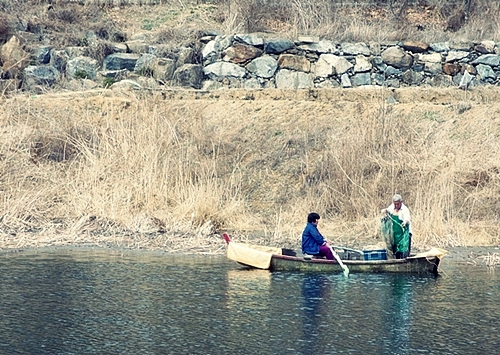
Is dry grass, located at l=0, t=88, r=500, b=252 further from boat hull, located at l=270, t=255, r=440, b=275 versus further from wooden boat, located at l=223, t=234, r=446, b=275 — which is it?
boat hull, located at l=270, t=255, r=440, b=275

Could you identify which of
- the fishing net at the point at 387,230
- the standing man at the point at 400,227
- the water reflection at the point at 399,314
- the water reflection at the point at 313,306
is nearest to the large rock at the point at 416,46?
the standing man at the point at 400,227

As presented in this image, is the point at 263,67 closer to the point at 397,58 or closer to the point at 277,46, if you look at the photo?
the point at 277,46

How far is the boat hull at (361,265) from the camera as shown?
18016 millimetres

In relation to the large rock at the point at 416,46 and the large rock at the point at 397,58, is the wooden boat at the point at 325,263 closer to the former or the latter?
the large rock at the point at 397,58

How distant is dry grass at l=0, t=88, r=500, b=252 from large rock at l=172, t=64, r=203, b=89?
155cm

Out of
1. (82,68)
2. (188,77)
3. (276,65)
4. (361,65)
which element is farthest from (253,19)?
(82,68)

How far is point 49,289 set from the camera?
16375mm

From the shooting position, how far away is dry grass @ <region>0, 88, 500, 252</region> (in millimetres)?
22469

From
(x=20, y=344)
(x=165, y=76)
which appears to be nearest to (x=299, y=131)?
(x=165, y=76)

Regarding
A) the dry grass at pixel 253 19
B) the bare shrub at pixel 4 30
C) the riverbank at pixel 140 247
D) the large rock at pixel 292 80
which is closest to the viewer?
the riverbank at pixel 140 247

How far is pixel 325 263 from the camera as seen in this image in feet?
59.1

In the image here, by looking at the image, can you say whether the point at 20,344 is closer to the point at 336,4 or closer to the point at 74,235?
the point at 74,235

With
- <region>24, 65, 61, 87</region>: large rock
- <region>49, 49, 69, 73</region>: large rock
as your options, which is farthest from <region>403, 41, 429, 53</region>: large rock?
<region>24, 65, 61, 87</region>: large rock

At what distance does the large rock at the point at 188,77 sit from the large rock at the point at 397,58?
6.40 meters
